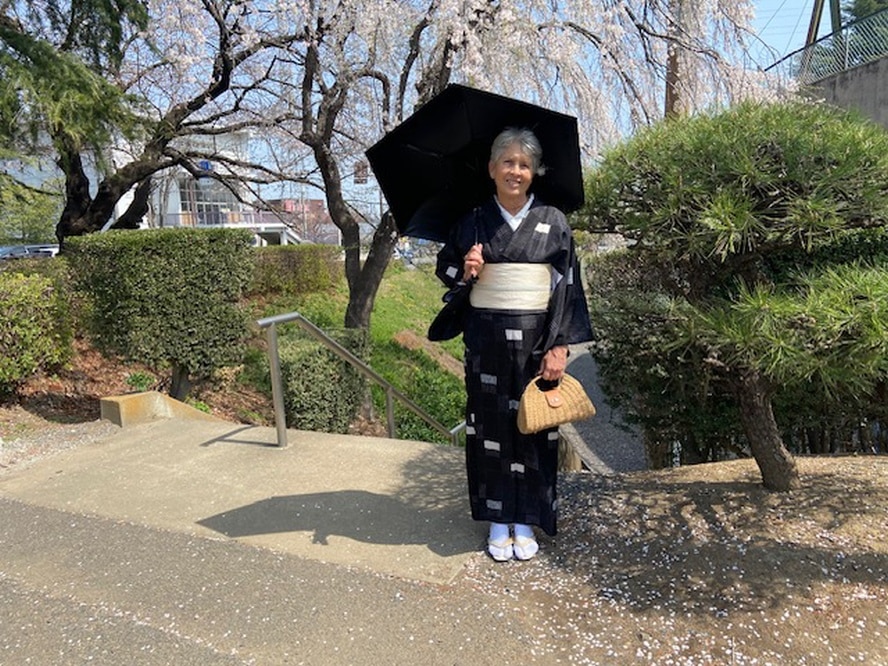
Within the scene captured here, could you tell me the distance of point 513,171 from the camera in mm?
2189

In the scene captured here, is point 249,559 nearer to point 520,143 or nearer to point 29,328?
point 520,143

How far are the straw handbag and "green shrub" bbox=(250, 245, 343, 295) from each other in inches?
357

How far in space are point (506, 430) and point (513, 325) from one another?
1.36 ft

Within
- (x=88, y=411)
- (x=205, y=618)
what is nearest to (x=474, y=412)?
(x=205, y=618)

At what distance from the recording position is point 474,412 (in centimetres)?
242

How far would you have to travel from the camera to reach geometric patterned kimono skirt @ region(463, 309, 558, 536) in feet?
7.48

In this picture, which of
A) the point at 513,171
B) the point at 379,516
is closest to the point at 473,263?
the point at 513,171

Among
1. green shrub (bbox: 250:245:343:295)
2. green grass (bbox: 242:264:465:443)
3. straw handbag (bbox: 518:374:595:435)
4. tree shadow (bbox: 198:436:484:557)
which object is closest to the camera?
straw handbag (bbox: 518:374:595:435)

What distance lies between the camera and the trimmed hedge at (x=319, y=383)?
568cm

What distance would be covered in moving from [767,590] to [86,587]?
2.43m

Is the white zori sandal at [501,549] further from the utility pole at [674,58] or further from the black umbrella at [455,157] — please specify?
the utility pole at [674,58]

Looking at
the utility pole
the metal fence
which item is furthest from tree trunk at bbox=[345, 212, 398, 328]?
the metal fence

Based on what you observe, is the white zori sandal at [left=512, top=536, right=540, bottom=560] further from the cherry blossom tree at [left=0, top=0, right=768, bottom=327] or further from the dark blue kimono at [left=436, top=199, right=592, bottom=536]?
the cherry blossom tree at [left=0, top=0, right=768, bottom=327]

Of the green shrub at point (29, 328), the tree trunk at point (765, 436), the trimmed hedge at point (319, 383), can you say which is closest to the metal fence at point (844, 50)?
the trimmed hedge at point (319, 383)
